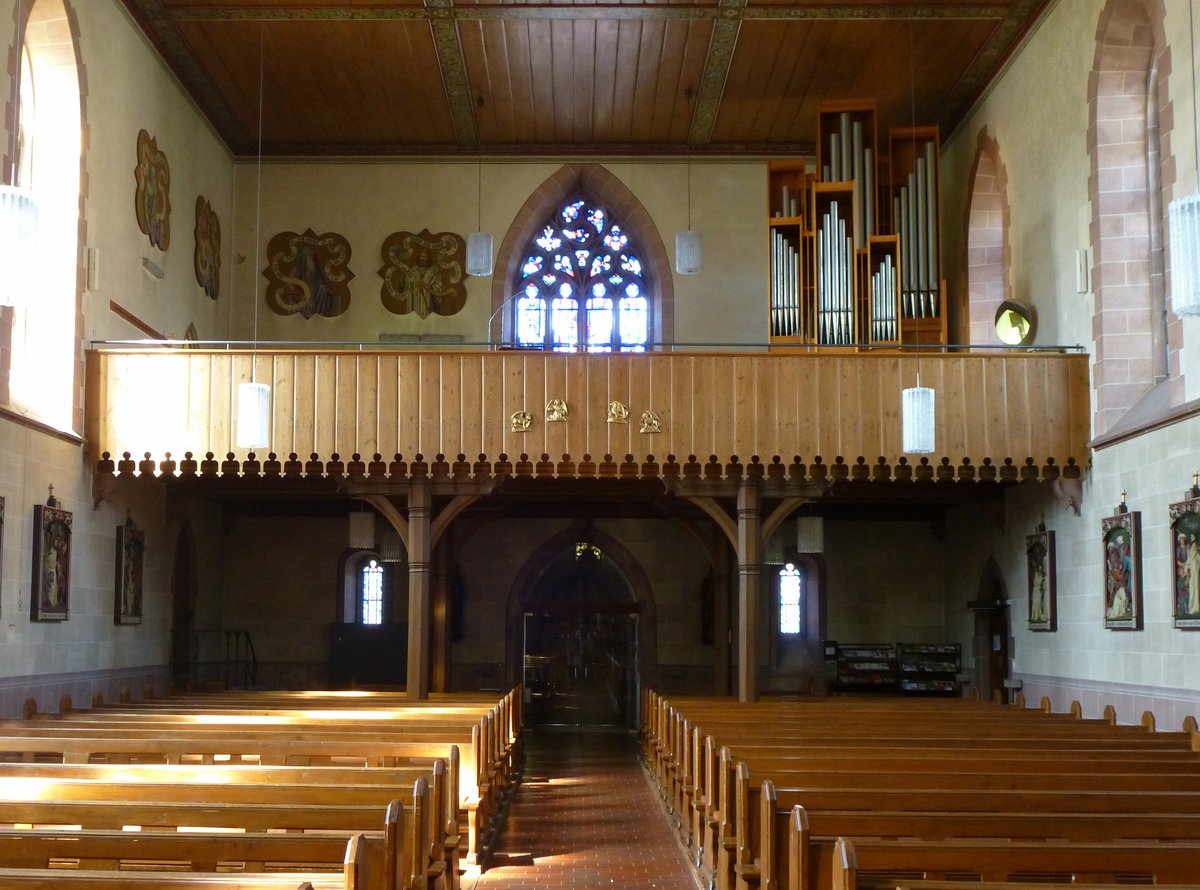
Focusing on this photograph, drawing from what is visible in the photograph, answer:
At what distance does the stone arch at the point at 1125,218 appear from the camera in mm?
12289

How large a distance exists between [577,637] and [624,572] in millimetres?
1294

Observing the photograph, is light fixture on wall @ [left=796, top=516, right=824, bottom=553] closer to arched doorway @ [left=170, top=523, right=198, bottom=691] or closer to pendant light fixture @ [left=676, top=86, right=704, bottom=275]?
pendant light fixture @ [left=676, top=86, right=704, bottom=275]

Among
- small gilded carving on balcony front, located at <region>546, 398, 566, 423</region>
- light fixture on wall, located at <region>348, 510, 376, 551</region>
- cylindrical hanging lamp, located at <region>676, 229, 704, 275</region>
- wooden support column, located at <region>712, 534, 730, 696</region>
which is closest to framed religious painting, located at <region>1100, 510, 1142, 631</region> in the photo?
small gilded carving on balcony front, located at <region>546, 398, 566, 423</region>

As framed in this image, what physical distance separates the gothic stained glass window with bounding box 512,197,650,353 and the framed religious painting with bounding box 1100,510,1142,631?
26.2ft

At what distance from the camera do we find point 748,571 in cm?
1411

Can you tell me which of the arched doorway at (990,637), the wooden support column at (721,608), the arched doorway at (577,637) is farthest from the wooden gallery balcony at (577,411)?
the arched doorway at (577,637)

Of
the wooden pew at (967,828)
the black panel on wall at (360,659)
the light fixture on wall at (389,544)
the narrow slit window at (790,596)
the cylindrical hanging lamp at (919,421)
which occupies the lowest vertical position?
the black panel on wall at (360,659)

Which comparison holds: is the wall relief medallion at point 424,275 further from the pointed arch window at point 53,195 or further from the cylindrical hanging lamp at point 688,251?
the pointed arch window at point 53,195

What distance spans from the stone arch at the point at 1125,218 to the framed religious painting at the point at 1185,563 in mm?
1979

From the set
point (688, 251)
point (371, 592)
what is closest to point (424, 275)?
point (688, 251)

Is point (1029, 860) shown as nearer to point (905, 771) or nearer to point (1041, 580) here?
point (905, 771)

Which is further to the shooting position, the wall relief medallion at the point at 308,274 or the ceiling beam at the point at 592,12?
the wall relief medallion at the point at 308,274

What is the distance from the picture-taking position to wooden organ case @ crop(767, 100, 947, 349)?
15.3 m

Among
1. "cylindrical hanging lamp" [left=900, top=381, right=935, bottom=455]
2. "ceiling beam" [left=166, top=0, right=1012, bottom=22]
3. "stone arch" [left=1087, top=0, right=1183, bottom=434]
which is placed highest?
"ceiling beam" [left=166, top=0, right=1012, bottom=22]
